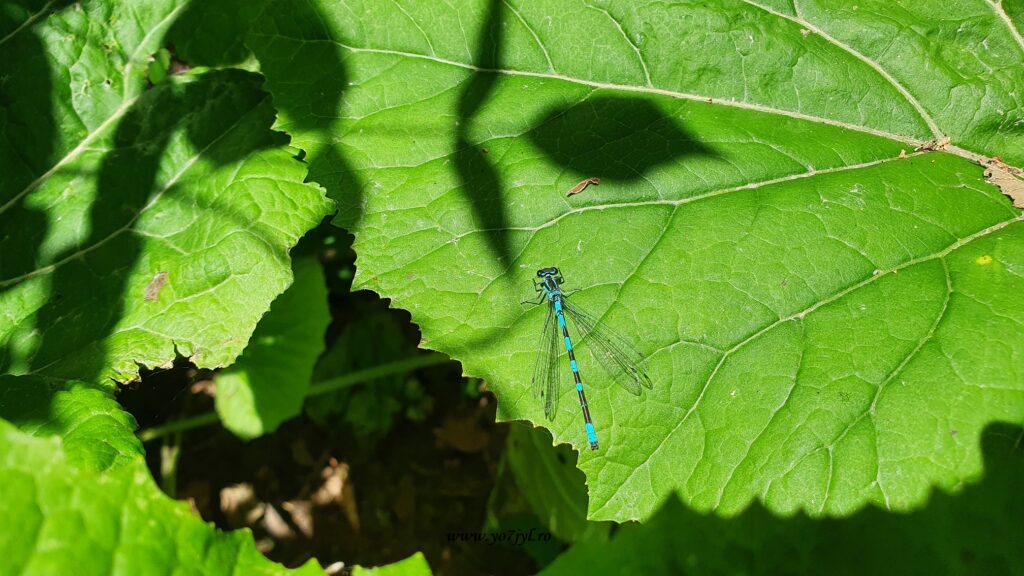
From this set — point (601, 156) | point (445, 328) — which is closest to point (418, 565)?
point (445, 328)

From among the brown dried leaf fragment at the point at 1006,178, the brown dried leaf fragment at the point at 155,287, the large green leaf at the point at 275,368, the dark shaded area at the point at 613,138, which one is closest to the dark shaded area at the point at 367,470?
the large green leaf at the point at 275,368

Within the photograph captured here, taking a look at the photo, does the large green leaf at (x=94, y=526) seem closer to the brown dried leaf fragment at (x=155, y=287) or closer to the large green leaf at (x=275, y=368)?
A: the brown dried leaf fragment at (x=155, y=287)

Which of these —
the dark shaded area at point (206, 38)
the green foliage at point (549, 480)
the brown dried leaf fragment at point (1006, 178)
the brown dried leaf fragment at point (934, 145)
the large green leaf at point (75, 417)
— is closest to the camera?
the large green leaf at point (75, 417)

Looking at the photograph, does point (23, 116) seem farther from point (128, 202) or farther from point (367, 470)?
point (367, 470)

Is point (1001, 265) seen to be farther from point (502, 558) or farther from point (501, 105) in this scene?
point (502, 558)

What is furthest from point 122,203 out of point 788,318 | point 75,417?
point 788,318

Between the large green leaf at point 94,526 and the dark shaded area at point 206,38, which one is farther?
the dark shaded area at point 206,38
